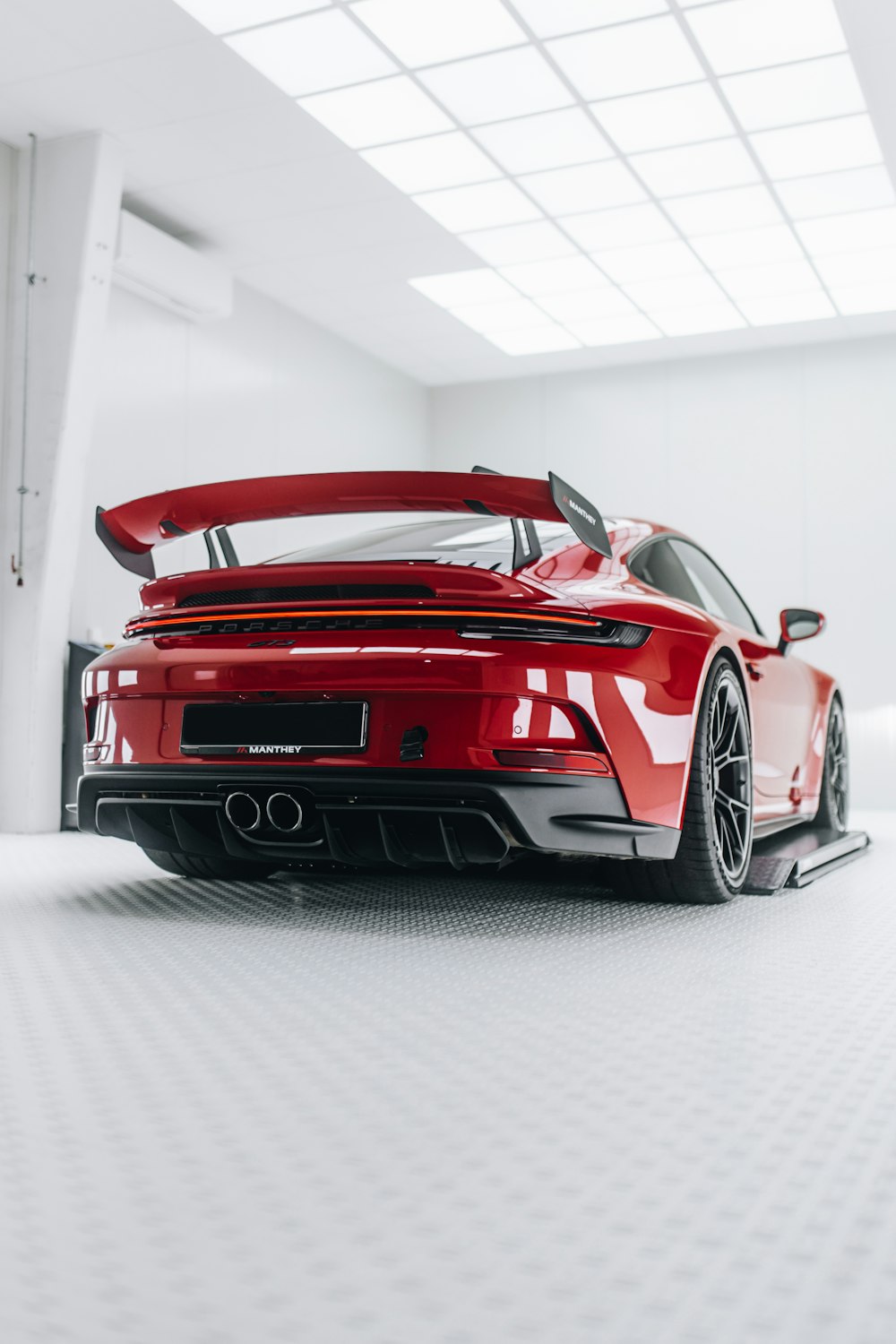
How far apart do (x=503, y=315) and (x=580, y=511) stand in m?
7.20

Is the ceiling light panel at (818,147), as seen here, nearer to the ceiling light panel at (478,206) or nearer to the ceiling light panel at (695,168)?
the ceiling light panel at (695,168)

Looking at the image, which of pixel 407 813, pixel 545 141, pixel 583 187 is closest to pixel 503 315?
pixel 583 187

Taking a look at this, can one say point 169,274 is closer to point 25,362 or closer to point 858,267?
point 25,362

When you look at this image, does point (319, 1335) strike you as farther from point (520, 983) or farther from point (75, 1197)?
point (520, 983)

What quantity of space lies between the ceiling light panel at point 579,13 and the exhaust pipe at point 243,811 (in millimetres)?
4020

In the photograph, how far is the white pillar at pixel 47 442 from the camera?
625 centimetres

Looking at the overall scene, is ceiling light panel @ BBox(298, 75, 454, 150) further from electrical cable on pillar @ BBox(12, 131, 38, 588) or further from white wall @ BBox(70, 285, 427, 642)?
white wall @ BBox(70, 285, 427, 642)

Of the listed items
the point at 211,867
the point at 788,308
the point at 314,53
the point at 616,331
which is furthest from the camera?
the point at 616,331

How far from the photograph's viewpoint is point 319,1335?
0.93 metres

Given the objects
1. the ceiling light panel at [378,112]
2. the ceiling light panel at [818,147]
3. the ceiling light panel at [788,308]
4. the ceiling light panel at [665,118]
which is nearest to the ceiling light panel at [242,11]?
the ceiling light panel at [378,112]

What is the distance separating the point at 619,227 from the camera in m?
7.57

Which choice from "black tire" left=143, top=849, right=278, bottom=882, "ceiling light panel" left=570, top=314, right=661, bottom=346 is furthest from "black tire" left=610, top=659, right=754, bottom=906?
"ceiling light panel" left=570, top=314, right=661, bottom=346

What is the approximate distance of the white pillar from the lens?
625cm

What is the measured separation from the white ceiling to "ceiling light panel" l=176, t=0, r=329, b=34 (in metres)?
0.03
